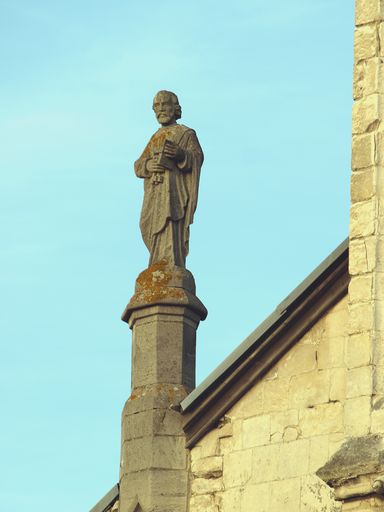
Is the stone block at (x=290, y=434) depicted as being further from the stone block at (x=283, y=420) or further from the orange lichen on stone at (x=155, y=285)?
the orange lichen on stone at (x=155, y=285)

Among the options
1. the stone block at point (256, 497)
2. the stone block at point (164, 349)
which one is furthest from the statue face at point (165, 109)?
the stone block at point (256, 497)

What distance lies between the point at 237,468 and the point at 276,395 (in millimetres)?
690

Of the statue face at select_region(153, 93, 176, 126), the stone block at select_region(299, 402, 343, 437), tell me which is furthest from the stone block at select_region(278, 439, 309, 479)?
the statue face at select_region(153, 93, 176, 126)

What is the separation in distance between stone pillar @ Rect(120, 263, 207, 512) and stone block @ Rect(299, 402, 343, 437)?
4.06 feet

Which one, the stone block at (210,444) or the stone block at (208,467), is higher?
the stone block at (210,444)

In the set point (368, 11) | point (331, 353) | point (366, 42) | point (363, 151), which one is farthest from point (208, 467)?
point (368, 11)

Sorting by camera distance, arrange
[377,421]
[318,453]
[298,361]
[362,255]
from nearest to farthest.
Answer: [377,421] < [362,255] < [318,453] < [298,361]

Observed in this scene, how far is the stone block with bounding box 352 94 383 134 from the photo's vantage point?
15797mm

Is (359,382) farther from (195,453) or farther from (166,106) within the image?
(166,106)

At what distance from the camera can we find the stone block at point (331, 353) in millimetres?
16516

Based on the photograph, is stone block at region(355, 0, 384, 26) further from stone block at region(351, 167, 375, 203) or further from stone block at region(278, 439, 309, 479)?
stone block at region(278, 439, 309, 479)

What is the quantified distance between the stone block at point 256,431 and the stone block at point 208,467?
309 mm

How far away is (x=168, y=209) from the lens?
703 inches

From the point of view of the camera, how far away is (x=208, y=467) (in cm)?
1712
